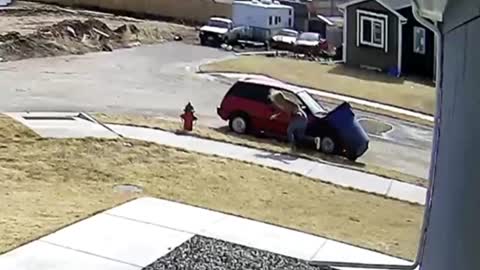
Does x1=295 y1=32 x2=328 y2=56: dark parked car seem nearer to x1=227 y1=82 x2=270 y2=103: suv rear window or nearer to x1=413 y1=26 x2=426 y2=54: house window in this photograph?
x1=413 y1=26 x2=426 y2=54: house window

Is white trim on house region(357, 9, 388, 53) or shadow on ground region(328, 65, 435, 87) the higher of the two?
white trim on house region(357, 9, 388, 53)

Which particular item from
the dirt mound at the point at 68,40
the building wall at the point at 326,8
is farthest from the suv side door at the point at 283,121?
the building wall at the point at 326,8

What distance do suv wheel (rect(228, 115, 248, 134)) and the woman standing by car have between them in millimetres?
725

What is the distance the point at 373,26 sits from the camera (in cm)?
3675

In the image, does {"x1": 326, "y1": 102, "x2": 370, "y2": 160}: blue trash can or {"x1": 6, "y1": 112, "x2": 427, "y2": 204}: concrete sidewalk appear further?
{"x1": 326, "y1": 102, "x2": 370, "y2": 160}: blue trash can

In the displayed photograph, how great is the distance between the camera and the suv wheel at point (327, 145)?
18.2 meters

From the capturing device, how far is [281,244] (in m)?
9.98

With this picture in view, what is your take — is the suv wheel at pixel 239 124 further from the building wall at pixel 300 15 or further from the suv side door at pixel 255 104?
the building wall at pixel 300 15

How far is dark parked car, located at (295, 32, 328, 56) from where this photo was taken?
40219 mm

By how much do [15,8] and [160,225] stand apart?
3935 cm

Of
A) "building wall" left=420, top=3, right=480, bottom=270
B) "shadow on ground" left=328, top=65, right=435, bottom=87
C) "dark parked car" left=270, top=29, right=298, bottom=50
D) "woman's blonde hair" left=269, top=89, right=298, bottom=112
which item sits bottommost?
"shadow on ground" left=328, top=65, right=435, bottom=87

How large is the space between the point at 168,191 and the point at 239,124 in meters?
7.79

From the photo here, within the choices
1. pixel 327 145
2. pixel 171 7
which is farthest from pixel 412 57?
pixel 327 145

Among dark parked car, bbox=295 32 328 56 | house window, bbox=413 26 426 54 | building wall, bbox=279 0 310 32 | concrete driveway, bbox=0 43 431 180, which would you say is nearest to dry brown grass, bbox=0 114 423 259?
concrete driveway, bbox=0 43 431 180
